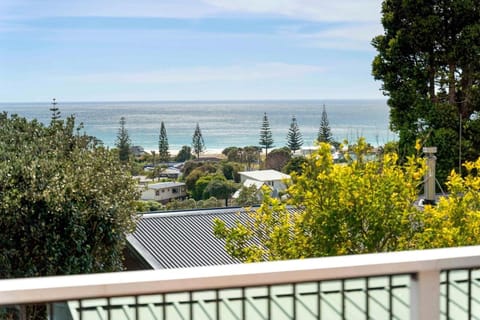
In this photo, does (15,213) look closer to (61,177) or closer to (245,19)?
(61,177)

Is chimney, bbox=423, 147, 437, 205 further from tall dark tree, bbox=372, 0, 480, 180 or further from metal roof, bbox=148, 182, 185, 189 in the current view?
metal roof, bbox=148, 182, 185, 189

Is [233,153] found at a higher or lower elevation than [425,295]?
lower

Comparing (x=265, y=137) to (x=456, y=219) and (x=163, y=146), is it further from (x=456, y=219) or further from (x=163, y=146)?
(x=456, y=219)

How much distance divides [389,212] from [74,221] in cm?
323

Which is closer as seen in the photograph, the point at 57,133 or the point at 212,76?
the point at 57,133

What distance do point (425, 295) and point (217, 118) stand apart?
31029 millimetres

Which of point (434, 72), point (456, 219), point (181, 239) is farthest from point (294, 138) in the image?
point (456, 219)

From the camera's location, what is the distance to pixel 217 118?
106 ft

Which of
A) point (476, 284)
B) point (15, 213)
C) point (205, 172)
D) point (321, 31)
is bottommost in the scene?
point (205, 172)

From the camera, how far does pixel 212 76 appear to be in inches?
1362

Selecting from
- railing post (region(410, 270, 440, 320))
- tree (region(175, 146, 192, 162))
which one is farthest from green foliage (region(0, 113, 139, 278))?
tree (region(175, 146, 192, 162))

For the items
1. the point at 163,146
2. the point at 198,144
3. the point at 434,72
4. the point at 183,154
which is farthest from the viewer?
the point at 198,144

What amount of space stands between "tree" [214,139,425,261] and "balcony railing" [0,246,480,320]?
3.25 meters

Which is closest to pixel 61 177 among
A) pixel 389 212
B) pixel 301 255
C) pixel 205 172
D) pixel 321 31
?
pixel 301 255
